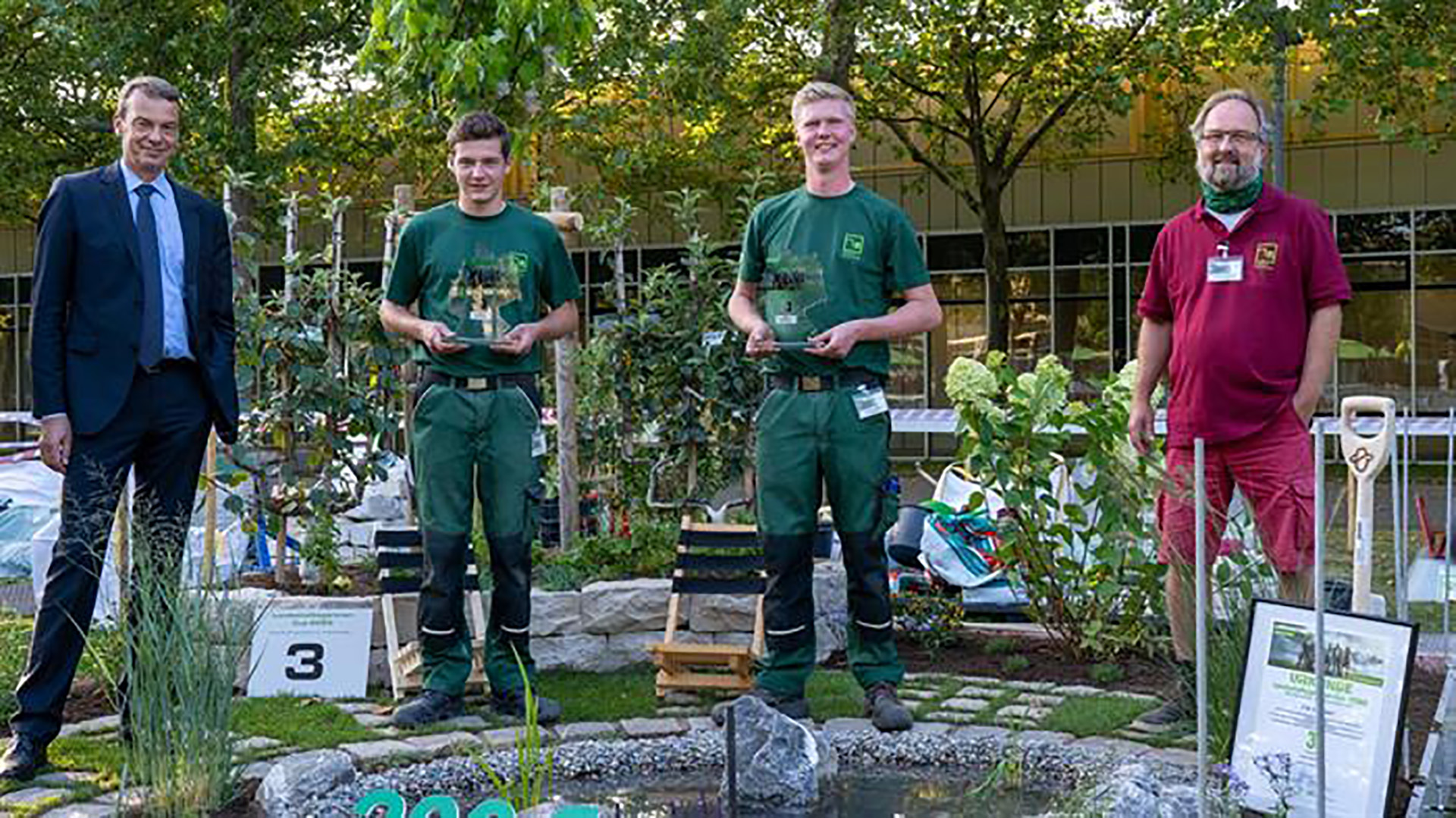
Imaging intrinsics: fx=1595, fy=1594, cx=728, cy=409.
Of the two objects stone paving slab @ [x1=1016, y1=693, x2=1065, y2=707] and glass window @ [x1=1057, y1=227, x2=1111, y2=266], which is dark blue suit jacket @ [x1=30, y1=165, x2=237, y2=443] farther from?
glass window @ [x1=1057, y1=227, x2=1111, y2=266]

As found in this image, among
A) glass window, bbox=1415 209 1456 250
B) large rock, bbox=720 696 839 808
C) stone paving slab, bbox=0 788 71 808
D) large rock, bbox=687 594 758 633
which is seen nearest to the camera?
stone paving slab, bbox=0 788 71 808

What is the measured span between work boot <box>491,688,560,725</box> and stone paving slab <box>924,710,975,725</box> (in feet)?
3.86

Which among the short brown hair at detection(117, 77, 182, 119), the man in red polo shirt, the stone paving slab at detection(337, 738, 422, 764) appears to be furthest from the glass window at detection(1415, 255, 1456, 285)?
the short brown hair at detection(117, 77, 182, 119)

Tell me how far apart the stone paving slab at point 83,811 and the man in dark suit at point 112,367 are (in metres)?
0.36

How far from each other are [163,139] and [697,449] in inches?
125

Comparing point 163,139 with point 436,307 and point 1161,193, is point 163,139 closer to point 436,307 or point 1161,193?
point 436,307

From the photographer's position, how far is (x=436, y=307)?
16.4 ft

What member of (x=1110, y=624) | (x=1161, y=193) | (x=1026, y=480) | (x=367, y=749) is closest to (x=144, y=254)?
(x=367, y=749)

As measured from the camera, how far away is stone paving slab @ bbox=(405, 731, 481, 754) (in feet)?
15.2

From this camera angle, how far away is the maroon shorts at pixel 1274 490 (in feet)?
14.5

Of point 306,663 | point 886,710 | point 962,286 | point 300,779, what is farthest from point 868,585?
point 962,286

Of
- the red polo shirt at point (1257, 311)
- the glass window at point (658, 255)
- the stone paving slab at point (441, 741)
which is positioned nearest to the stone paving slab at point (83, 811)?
the stone paving slab at point (441, 741)

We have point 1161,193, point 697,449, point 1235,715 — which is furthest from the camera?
point 1161,193

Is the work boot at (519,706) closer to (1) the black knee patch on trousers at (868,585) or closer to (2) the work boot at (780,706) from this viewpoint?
(2) the work boot at (780,706)
